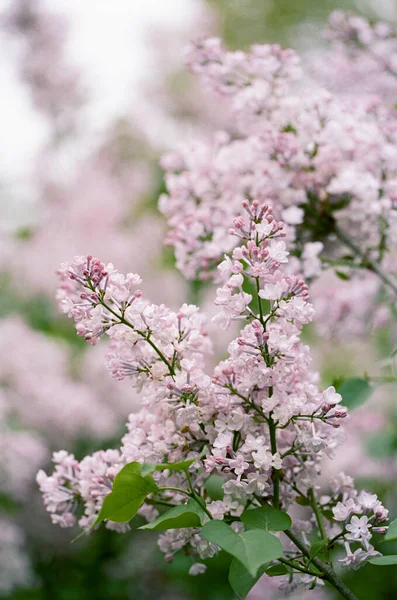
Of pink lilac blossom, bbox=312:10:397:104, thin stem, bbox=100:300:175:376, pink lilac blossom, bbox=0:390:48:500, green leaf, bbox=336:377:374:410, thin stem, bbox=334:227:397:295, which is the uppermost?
pink lilac blossom, bbox=312:10:397:104

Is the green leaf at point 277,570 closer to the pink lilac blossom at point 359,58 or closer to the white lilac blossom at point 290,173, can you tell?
the white lilac blossom at point 290,173

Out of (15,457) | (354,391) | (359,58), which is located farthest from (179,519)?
(15,457)

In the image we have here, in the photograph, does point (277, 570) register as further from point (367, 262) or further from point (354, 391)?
point (367, 262)

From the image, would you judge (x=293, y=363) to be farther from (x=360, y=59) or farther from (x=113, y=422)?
(x=113, y=422)

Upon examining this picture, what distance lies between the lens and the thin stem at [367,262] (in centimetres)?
81

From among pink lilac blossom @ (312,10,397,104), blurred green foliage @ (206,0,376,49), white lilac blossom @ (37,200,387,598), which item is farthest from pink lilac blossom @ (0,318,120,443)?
blurred green foliage @ (206,0,376,49)

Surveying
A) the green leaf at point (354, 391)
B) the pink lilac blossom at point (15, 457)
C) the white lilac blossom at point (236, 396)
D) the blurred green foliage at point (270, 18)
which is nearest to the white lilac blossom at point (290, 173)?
the green leaf at point (354, 391)

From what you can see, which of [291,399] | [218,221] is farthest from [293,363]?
[218,221]

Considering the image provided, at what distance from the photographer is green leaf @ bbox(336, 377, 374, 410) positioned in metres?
0.71

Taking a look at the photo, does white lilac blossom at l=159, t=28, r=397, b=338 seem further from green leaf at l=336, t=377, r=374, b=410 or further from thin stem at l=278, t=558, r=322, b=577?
thin stem at l=278, t=558, r=322, b=577

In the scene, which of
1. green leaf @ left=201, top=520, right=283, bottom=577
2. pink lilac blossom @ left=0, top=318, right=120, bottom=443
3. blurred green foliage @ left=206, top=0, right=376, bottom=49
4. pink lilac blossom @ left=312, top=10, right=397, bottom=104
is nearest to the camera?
green leaf @ left=201, top=520, right=283, bottom=577

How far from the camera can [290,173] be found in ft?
2.56

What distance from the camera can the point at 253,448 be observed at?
472mm

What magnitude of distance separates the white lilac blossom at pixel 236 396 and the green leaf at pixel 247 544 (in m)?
0.04
